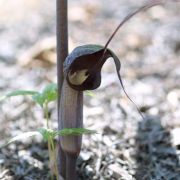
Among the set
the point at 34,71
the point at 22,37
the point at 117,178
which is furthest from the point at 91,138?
the point at 22,37

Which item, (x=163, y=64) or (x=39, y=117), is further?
(x=163, y=64)

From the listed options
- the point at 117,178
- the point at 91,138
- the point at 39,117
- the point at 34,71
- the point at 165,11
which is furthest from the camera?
the point at 165,11

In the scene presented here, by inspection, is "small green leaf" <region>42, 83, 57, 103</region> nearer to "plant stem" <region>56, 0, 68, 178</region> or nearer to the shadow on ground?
"plant stem" <region>56, 0, 68, 178</region>

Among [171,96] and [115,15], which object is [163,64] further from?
[115,15]

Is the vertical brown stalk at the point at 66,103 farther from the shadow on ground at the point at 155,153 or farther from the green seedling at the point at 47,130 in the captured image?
the shadow on ground at the point at 155,153

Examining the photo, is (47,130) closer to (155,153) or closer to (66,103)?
(66,103)

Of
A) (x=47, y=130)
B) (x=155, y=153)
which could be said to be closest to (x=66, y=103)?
(x=47, y=130)

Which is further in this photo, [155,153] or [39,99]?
[155,153]

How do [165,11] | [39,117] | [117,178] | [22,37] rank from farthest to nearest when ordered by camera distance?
[165,11], [22,37], [39,117], [117,178]
